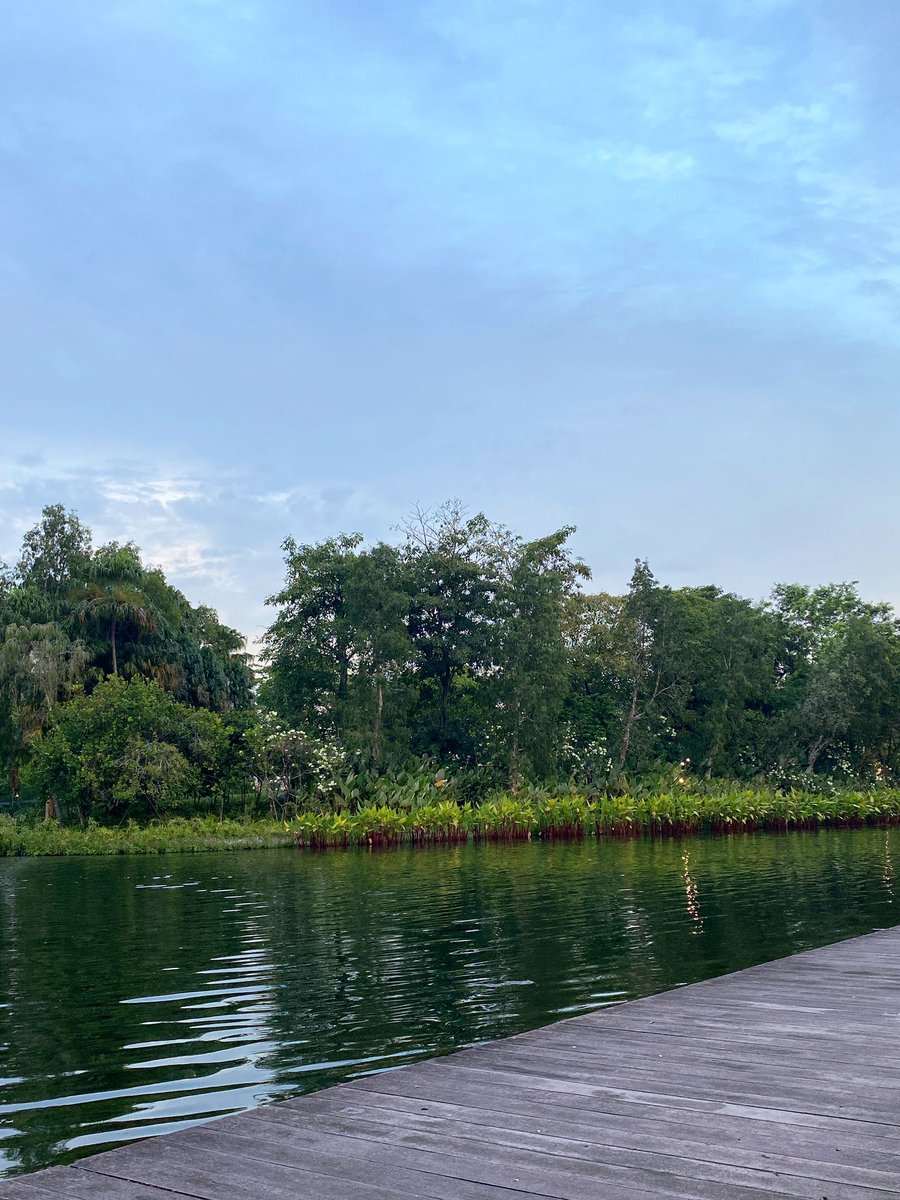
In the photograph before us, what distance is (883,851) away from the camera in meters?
28.9

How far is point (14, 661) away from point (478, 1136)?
132 ft

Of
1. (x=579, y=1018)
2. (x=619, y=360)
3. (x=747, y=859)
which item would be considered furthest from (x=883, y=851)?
(x=579, y=1018)

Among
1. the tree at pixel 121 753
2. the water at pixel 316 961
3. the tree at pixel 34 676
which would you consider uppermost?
the tree at pixel 34 676

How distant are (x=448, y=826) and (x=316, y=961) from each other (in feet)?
76.6

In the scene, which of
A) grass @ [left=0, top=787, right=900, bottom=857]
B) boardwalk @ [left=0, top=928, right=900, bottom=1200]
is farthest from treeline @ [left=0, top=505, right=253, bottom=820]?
→ boardwalk @ [left=0, top=928, right=900, bottom=1200]

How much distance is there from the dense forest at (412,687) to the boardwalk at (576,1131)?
30.9 metres

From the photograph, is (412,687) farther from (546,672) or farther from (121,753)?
(121,753)

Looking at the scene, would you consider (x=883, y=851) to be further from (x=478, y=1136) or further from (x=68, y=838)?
(x=478, y=1136)

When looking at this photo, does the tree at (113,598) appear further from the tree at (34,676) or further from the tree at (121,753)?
the tree at (121,753)

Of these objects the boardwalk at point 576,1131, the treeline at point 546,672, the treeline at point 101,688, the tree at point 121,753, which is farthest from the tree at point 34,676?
the boardwalk at point 576,1131

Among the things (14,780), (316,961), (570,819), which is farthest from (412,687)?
(316,961)

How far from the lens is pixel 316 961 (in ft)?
39.6

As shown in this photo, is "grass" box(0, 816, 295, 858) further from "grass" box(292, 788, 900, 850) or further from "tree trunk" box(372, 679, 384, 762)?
"tree trunk" box(372, 679, 384, 762)

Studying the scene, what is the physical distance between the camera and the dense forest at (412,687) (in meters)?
40.7
